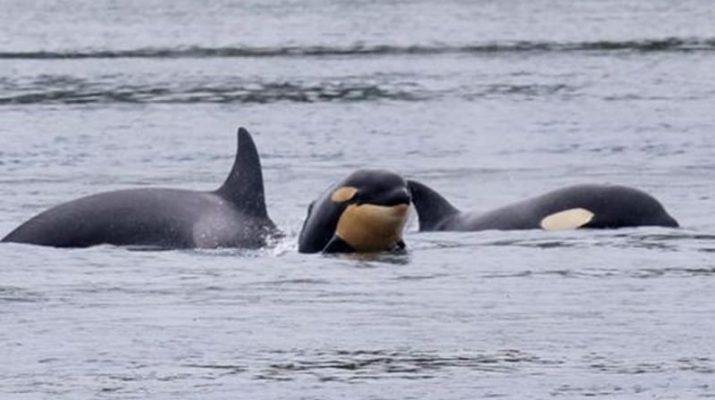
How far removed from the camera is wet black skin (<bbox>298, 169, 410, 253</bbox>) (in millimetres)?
17172

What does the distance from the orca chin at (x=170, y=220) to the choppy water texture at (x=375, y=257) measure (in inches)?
7.6

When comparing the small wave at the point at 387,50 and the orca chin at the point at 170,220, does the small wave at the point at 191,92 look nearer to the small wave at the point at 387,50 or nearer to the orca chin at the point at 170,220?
the small wave at the point at 387,50

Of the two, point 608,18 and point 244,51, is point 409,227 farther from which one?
point 608,18

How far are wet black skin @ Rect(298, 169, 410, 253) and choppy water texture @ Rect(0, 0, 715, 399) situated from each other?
0.55 ft

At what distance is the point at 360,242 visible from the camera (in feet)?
57.5

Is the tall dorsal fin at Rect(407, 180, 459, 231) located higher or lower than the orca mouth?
lower

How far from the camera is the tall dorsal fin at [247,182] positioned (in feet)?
59.7

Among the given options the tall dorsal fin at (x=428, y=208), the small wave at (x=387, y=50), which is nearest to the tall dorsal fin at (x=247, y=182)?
the tall dorsal fin at (x=428, y=208)

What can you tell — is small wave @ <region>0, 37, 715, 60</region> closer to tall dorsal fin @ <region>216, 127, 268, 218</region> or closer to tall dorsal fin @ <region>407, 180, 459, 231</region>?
tall dorsal fin @ <region>407, 180, 459, 231</region>

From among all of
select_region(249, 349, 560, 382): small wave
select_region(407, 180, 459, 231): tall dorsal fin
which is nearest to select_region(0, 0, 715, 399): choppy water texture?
select_region(249, 349, 560, 382): small wave

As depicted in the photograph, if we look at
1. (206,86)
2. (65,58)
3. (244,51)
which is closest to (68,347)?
(206,86)

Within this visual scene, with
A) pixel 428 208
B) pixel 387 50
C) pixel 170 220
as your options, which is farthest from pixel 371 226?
pixel 387 50

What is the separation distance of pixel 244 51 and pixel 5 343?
128 ft

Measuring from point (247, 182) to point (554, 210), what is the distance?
6.94 ft
